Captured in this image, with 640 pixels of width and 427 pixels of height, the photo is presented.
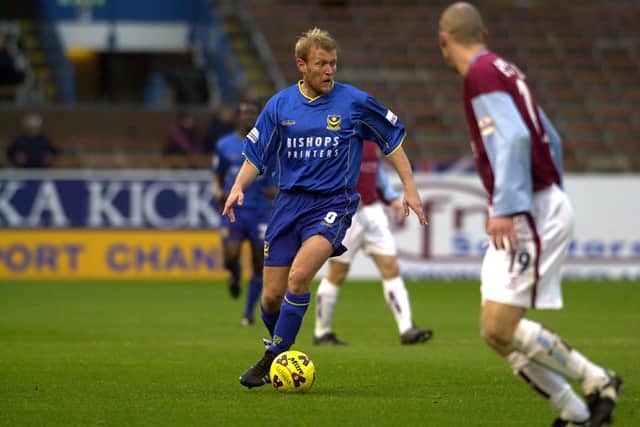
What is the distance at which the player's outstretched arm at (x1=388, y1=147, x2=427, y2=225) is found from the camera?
9180mm

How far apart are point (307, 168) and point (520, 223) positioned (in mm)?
2666

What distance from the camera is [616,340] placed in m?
13.6

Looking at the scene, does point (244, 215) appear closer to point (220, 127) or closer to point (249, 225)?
point (249, 225)

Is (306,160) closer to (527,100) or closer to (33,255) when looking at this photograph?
(527,100)

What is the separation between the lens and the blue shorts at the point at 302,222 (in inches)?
374

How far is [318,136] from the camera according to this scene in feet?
31.2

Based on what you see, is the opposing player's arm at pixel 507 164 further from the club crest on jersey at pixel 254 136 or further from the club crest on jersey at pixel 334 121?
the club crest on jersey at pixel 254 136

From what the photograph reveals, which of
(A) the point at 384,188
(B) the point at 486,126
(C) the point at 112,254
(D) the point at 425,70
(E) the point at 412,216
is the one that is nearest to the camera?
(B) the point at 486,126

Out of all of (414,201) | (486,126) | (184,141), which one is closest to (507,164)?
(486,126)

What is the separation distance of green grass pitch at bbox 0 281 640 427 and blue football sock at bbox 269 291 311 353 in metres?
0.37

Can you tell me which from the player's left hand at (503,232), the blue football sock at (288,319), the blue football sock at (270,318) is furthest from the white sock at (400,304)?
the player's left hand at (503,232)

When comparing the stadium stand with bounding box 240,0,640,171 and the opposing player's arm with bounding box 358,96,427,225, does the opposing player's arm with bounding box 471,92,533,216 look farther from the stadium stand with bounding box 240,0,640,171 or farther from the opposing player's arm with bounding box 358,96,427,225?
the stadium stand with bounding box 240,0,640,171

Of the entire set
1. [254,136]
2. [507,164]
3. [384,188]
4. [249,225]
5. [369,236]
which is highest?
[507,164]

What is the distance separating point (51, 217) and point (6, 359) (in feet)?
38.0
